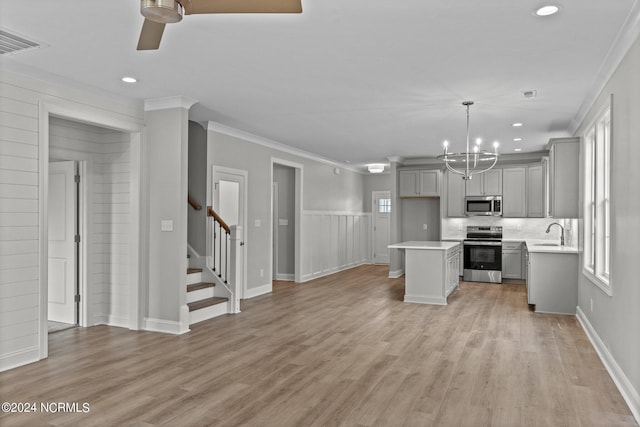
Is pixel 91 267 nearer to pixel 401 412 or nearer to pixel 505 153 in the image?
pixel 401 412

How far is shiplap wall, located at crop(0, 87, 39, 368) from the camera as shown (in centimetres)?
379

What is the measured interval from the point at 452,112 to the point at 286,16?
321cm

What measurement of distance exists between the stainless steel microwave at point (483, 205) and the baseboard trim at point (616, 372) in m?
4.31

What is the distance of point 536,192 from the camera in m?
8.89

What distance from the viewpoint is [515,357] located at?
4156 mm

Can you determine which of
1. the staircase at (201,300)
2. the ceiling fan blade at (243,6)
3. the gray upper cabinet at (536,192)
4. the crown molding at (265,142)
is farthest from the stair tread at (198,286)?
the gray upper cabinet at (536,192)

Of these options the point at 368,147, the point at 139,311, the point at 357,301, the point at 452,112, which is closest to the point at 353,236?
the point at 368,147

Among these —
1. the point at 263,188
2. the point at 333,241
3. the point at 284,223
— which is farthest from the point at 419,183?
the point at 263,188

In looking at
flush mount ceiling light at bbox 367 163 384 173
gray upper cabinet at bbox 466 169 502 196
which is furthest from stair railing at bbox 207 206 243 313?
gray upper cabinet at bbox 466 169 502 196

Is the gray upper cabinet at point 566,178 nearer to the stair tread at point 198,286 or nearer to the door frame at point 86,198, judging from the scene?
the stair tread at point 198,286

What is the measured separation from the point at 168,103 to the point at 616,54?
4.32 m

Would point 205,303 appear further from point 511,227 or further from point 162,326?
point 511,227

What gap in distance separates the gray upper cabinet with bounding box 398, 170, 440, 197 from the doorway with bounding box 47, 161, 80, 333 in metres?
6.65

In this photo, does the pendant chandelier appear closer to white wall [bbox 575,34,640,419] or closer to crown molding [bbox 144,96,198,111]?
Result: white wall [bbox 575,34,640,419]
